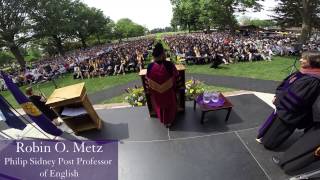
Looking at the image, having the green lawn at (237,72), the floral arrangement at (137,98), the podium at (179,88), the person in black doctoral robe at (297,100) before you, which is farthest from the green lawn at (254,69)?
the person in black doctoral robe at (297,100)

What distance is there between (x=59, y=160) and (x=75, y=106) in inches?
50.5

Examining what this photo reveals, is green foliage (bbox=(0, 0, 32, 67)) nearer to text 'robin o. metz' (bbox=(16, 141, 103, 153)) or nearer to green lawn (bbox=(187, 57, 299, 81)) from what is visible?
green lawn (bbox=(187, 57, 299, 81))

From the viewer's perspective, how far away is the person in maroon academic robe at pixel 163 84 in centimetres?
541

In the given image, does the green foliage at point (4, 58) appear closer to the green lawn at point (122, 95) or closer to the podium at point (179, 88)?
the green lawn at point (122, 95)

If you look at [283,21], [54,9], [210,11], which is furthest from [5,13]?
[283,21]

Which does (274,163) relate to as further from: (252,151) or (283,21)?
(283,21)

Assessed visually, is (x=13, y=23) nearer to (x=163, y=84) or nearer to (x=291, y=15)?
(x=163, y=84)

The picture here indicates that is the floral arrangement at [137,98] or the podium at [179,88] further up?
the podium at [179,88]

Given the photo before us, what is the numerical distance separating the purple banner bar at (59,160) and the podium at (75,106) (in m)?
0.50

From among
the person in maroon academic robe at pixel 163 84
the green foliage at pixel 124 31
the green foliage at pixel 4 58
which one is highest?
the person in maroon academic robe at pixel 163 84

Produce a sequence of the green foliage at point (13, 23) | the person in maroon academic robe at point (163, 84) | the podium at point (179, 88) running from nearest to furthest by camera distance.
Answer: the person in maroon academic robe at point (163, 84) → the podium at point (179, 88) → the green foliage at point (13, 23)

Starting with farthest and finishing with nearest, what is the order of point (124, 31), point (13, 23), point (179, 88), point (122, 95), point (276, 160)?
point (124, 31) < point (13, 23) < point (122, 95) < point (179, 88) < point (276, 160)

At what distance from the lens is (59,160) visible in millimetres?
4902

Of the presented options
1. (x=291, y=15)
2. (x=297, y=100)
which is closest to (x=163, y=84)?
(x=297, y=100)
